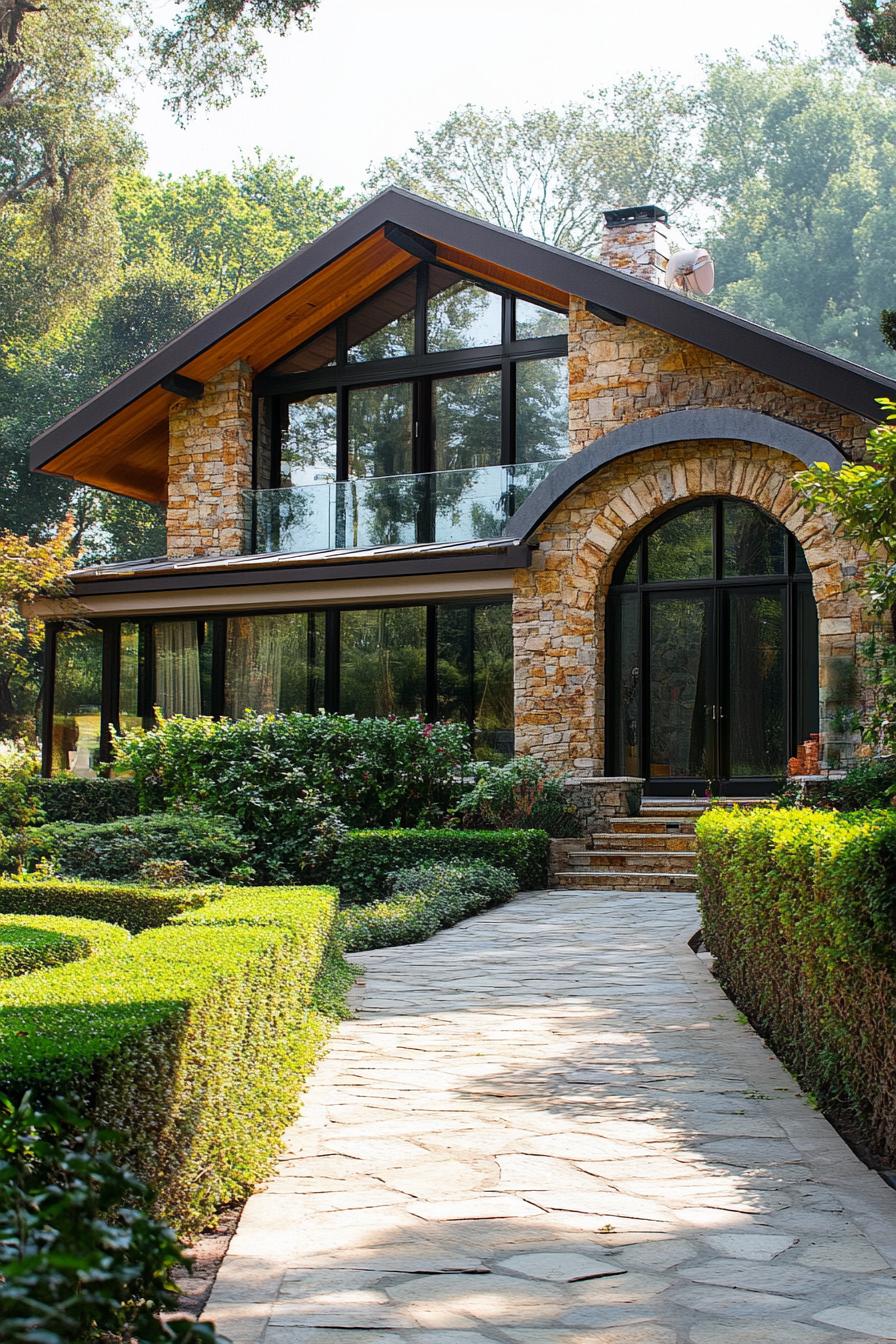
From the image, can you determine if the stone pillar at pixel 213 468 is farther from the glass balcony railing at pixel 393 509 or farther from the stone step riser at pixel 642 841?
the stone step riser at pixel 642 841

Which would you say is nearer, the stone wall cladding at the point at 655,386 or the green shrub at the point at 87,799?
the stone wall cladding at the point at 655,386

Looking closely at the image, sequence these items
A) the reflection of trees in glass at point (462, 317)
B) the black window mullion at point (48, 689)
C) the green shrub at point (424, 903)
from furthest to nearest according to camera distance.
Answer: the black window mullion at point (48, 689), the reflection of trees in glass at point (462, 317), the green shrub at point (424, 903)

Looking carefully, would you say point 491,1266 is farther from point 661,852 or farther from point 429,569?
point 429,569

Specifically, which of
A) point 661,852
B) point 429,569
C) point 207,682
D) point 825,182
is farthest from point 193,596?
point 825,182

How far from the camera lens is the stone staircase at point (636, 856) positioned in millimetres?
13602

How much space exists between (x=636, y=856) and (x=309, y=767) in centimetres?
351

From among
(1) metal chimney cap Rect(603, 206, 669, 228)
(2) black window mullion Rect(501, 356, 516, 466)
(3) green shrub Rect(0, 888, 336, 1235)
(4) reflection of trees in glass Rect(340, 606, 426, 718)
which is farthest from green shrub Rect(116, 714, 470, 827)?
(1) metal chimney cap Rect(603, 206, 669, 228)

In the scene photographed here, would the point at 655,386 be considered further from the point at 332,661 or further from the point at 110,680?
the point at 110,680

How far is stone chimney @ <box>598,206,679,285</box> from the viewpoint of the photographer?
1805cm

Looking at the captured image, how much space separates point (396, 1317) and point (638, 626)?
13248mm

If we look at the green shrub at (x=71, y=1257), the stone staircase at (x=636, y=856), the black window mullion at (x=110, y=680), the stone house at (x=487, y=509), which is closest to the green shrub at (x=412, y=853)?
the stone staircase at (x=636, y=856)

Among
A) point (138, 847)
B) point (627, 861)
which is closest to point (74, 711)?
point (138, 847)

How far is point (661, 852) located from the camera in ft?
46.2

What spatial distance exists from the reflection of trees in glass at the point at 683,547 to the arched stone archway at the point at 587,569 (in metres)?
0.30
